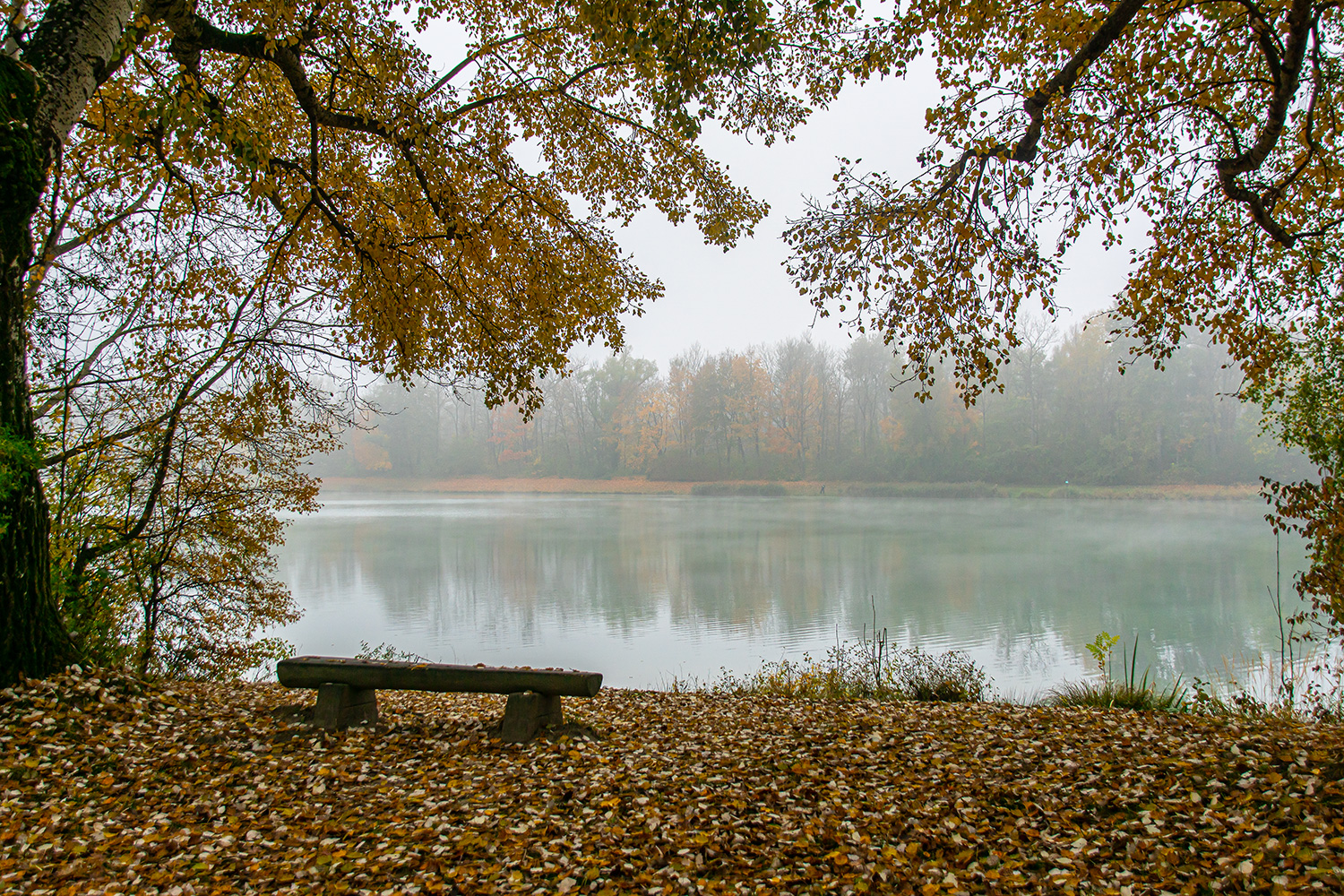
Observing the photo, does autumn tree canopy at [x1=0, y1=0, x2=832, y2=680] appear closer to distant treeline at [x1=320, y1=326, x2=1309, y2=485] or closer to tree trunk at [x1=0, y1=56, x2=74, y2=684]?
tree trunk at [x1=0, y1=56, x2=74, y2=684]

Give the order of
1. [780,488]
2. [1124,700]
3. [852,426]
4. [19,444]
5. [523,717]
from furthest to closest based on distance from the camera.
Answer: [852,426] < [780,488] < [1124,700] < [523,717] < [19,444]

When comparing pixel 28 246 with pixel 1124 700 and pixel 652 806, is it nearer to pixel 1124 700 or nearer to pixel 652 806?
pixel 652 806

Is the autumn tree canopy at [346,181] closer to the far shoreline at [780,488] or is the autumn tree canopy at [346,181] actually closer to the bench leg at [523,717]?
the bench leg at [523,717]

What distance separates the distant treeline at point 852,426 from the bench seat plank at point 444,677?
27.6m

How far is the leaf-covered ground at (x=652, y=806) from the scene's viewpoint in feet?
8.14

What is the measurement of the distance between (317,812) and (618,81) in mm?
6433

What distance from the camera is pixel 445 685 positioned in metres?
4.03

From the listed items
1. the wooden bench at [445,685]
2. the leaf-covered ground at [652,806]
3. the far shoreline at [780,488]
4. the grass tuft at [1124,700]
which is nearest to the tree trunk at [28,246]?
the leaf-covered ground at [652,806]

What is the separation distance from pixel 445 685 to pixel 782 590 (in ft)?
35.1

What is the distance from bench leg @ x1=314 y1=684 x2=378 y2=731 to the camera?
402cm

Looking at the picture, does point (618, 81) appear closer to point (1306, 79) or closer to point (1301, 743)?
point (1306, 79)

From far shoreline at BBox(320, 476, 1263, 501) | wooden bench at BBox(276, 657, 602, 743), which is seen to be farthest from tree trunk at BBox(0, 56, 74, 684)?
far shoreline at BBox(320, 476, 1263, 501)

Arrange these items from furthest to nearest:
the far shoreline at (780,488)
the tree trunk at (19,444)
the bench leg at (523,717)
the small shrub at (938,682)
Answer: the far shoreline at (780,488), the small shrub at (938,682), the bench leg at (523,717), the tree trunk at (19,444)

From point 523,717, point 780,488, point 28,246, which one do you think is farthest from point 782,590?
point 780,488
